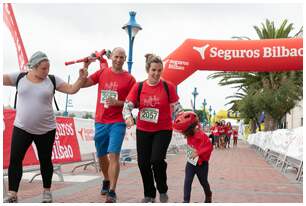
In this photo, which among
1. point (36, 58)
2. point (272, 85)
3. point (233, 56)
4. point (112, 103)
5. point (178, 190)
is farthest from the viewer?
point (272, 85)

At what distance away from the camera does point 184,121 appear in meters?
5.15

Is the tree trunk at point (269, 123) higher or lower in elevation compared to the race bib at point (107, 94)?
lower

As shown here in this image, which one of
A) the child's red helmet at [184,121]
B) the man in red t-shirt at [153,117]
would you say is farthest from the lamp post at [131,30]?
the child's red helmet at [184,121]

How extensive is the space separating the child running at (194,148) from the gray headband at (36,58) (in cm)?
169

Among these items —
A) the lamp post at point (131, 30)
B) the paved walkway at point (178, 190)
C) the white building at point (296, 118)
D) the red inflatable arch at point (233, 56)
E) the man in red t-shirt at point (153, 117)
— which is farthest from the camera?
the white building at point (296, 118)

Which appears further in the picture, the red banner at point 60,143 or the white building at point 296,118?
the white building at point 296,118

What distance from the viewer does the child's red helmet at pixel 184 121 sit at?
514 cm

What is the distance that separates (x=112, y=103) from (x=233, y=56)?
10643 millimetres

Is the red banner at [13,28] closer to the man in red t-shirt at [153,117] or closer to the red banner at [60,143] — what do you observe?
the red banner at [60,143]

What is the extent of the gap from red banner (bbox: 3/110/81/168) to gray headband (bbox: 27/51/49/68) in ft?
6.76

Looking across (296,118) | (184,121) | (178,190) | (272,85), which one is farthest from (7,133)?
(296,118)

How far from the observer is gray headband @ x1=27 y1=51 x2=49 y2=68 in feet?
17.2

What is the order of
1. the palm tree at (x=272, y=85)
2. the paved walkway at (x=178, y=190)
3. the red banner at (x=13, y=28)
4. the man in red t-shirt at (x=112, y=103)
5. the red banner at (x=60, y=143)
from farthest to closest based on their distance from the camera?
the palm tree at (x=272, y=85) < the red banner at (x=13, y=28) < the red banner at (x=60, y=143) < the paved walkway at (x=178, y=190) < the man in red t-shirt at (x=112, y=103)

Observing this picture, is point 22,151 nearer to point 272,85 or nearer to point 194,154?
point 194,154
